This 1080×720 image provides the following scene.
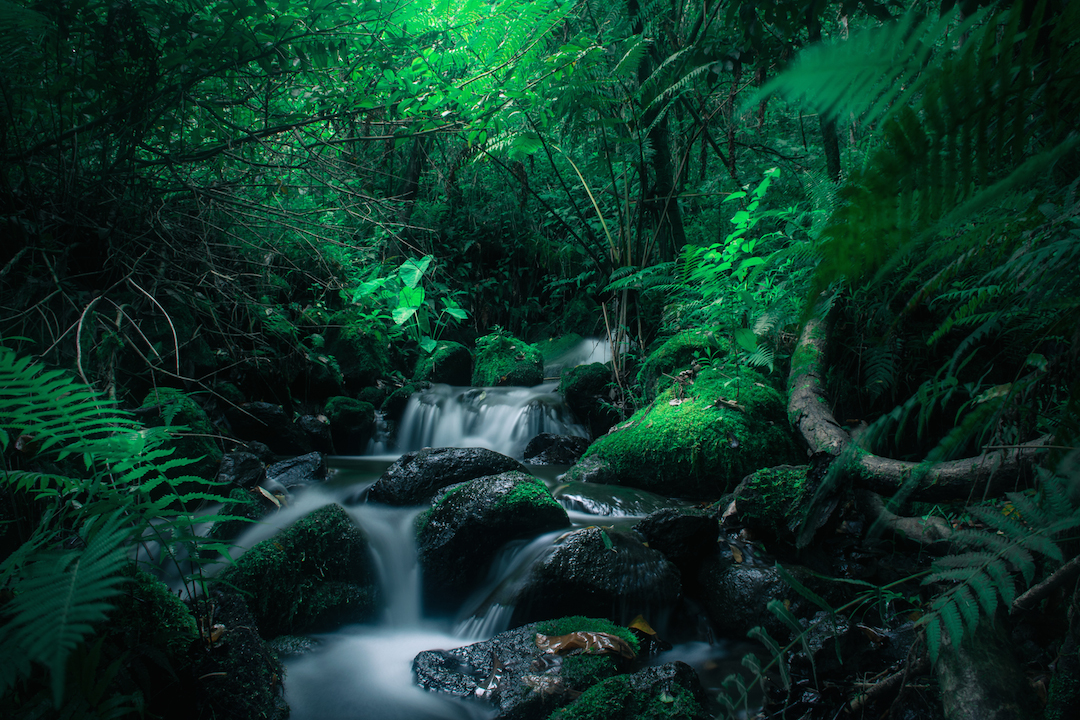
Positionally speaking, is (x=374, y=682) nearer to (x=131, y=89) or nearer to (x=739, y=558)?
(x=739, y=558)

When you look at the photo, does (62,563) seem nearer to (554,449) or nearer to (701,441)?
(701,441)

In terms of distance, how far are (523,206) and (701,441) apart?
6382mm

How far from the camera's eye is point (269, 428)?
17.8ft

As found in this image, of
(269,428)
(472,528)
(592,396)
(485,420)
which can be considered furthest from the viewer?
(485,420)

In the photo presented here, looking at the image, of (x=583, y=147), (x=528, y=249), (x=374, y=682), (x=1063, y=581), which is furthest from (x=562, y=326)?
(x=1063, y=581)

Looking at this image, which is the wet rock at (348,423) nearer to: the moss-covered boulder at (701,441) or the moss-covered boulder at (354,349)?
the moss-covered boulder at (354,349)

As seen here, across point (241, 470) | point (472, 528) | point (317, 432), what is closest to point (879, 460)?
point (472, 528)

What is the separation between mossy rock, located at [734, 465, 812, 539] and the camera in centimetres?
328

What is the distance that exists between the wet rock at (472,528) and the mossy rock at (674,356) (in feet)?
7.45

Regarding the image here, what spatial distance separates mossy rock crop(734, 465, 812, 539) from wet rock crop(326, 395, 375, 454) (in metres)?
4.47

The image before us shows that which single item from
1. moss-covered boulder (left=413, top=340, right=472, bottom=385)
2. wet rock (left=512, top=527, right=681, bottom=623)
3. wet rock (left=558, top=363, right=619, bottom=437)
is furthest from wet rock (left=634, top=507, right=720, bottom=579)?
moss-covered boulder (left=413, top=340, right=472, bottom=385)

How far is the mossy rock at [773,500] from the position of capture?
3277 mm

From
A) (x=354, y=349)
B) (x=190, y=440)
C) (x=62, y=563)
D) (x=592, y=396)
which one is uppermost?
(x=62, y=563)

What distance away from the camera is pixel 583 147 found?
9.22 m
